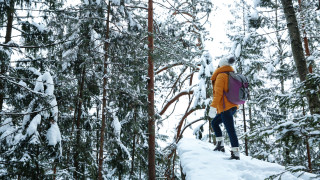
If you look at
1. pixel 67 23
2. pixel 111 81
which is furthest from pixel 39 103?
pixel 67 23

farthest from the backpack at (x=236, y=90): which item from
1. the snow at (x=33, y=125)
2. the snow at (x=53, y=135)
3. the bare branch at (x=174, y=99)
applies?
the bare branch at (x=174, y=99)

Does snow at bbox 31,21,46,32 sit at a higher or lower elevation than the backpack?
higher

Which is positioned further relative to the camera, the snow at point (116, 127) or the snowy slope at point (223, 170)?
the snow at point (116, 127)

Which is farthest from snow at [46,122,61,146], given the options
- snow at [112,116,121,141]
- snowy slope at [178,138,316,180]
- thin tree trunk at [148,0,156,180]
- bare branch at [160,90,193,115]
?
bare branch at [160,90,193,115]

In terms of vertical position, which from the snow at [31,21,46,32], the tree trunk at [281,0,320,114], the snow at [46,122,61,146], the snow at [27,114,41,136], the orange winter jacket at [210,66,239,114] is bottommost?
the snow at [46,122,61,146]

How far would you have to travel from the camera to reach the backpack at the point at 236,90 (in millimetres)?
4137

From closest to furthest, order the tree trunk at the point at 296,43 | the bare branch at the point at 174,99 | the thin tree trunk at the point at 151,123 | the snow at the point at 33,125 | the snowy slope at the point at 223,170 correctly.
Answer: the snowy slope at the point at 223,170 < the tree trunk at the point at 296,43 < the snow at the point at 33,125 < the thin tree trunk at the point at 151,123 < the bare branch at the point at 174,99

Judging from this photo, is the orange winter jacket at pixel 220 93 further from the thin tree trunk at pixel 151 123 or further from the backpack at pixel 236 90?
the thin tree trunk at pixel 151 123

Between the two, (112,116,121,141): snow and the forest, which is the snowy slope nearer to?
the forest

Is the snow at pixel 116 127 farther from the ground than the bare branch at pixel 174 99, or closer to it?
closer to it

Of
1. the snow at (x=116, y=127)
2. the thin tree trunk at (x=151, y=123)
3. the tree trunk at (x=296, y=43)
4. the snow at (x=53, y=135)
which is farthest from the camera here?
the thin tree trunk at (x=151, y=123)

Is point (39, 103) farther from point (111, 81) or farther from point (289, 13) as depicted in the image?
point (289, 13)

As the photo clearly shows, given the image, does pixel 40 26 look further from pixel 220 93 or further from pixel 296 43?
pixel 296 43

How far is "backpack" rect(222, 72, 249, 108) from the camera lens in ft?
13.6
